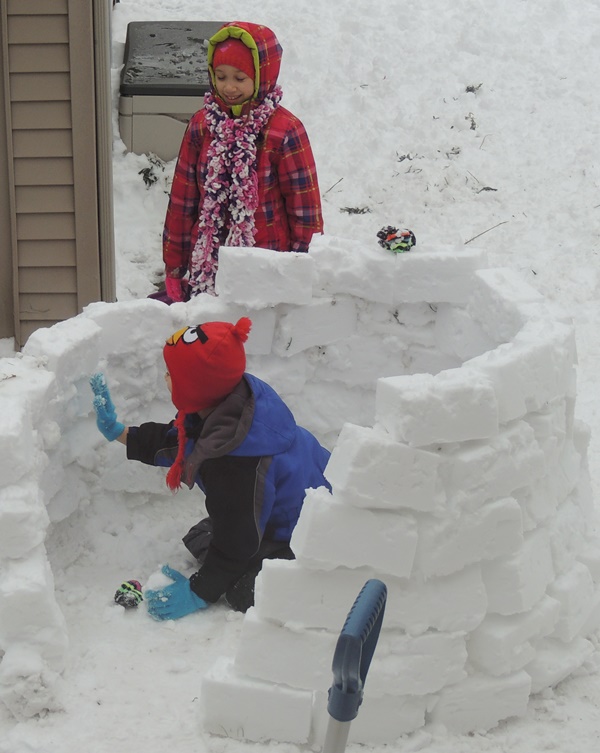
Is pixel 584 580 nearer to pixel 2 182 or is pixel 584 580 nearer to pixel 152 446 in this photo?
pixel 152 446

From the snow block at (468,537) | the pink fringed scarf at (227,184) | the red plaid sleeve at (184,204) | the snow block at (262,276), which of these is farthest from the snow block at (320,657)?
the red plaid sleeve at (184,204)

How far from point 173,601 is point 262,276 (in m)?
1.19

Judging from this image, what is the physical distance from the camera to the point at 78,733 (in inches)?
119

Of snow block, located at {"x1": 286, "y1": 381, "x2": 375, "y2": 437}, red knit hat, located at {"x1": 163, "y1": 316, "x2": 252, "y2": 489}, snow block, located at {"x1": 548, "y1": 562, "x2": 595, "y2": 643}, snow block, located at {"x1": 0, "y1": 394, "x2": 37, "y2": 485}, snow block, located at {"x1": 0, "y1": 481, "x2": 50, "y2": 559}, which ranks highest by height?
red knit hat, located at {"x1": 163, "y1": 316, "x2": 252, "y2": 489}

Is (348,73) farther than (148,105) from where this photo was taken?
Yes

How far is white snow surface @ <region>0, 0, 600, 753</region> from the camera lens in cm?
314

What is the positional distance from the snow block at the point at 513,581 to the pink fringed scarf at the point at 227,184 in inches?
75.0

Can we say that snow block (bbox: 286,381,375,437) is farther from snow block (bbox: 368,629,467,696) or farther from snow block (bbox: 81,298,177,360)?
snow block (bbox: 368,629,467,696)

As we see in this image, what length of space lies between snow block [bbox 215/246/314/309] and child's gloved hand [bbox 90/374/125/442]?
582 millimetres

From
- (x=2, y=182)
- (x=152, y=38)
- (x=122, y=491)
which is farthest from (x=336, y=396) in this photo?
(x=152, y=38)

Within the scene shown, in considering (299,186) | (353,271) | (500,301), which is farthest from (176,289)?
(500,301)

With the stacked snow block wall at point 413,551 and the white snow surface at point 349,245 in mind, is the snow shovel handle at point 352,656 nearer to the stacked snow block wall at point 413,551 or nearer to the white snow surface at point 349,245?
the stacked snow block wall at point 413,551

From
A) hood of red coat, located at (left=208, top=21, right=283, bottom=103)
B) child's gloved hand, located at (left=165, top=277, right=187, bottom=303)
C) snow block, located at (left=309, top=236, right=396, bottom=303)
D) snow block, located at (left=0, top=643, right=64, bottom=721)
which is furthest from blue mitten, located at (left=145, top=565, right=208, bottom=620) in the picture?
hood of red coat, located at (left=208, top=21, right=283, bottom=103)

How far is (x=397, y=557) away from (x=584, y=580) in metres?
0.82
